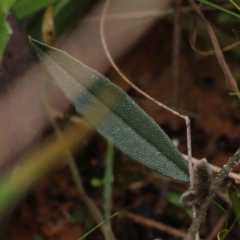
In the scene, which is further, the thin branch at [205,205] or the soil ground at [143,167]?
the soil ground at [143,167]

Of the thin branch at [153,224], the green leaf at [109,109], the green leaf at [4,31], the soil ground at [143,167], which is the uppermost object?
the green leaf at [4,31]

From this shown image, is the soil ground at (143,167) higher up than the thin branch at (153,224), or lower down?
higher up

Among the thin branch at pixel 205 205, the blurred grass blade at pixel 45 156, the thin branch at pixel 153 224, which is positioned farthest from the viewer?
the thin branch at pixel 153 224

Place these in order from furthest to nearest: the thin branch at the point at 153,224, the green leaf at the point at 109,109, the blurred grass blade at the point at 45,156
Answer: the thin branch at the point at 153,224, the blurred grass blade at the point at 45,156, the green leaf at the point at 109,109

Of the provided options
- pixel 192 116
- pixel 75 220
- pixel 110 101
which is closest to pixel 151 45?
pixel 192 116

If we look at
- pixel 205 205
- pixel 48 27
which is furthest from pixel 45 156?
pixel 205 205

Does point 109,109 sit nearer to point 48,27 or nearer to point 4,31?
point 4,31

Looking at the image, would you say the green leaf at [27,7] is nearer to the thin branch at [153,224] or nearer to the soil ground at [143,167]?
the soil ground at [143,167]

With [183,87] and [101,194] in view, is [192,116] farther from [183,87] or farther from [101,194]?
[101,194]

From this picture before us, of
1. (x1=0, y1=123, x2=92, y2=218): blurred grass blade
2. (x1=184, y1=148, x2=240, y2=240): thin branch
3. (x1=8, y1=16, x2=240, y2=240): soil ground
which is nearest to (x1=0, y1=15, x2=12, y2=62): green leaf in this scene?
(x1=0, y1=123, x2=92, y2=218): blurred grass blade

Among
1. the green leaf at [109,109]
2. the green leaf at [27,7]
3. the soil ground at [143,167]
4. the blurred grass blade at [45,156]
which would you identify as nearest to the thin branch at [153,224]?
the soil ground at [143,167]
